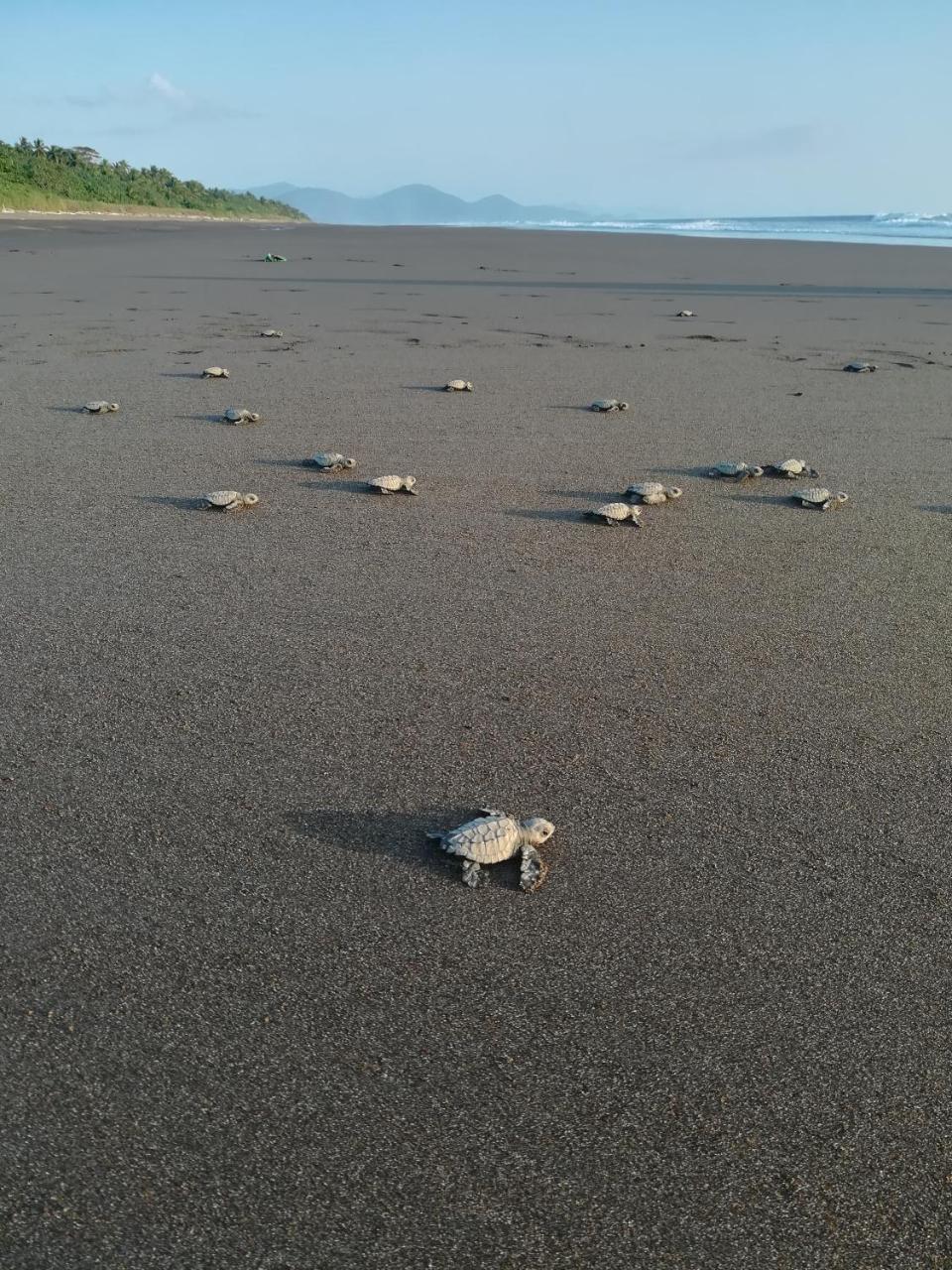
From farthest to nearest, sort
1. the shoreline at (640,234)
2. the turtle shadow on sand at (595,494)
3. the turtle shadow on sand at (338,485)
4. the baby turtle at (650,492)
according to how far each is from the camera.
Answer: the shoreline at (640,234)
the turtle shadow on sand at (338,485)
the turtle shadow on sand at (595,494)
the baby turtle at (650,492)

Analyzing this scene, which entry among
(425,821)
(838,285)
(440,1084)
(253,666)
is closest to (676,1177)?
(440,1084)

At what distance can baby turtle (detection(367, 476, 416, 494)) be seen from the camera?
17.7 ft

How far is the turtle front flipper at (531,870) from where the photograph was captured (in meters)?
2.48

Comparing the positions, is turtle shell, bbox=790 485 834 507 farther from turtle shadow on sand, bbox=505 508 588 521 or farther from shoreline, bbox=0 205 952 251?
shoreline, bbox=0 205 952 251

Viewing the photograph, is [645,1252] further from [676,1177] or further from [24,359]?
[24,359]

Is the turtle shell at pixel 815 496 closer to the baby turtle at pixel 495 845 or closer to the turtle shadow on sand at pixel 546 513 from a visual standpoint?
the turtle shadow on sand at pixel 546 513

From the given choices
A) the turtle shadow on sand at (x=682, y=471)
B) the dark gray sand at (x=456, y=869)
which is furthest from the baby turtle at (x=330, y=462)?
the turtle shadow on sand at (x=682, y=471)

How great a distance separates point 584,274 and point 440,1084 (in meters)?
17.3

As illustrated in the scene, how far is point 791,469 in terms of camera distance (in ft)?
19.1

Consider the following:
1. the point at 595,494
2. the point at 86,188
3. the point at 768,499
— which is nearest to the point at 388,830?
the point at 595,494

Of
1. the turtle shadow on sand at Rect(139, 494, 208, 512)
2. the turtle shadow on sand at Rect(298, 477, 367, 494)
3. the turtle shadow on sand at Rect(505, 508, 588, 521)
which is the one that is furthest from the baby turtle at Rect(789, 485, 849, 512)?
the turtle shadow on sand at Rect(139, 494, 208, 512)

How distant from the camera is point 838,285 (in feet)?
→ 52.5

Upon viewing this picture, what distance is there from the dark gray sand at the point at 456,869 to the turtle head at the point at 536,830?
0.06 metres

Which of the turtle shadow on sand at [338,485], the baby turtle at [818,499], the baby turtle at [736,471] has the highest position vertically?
the baby turtle at [736,471]
